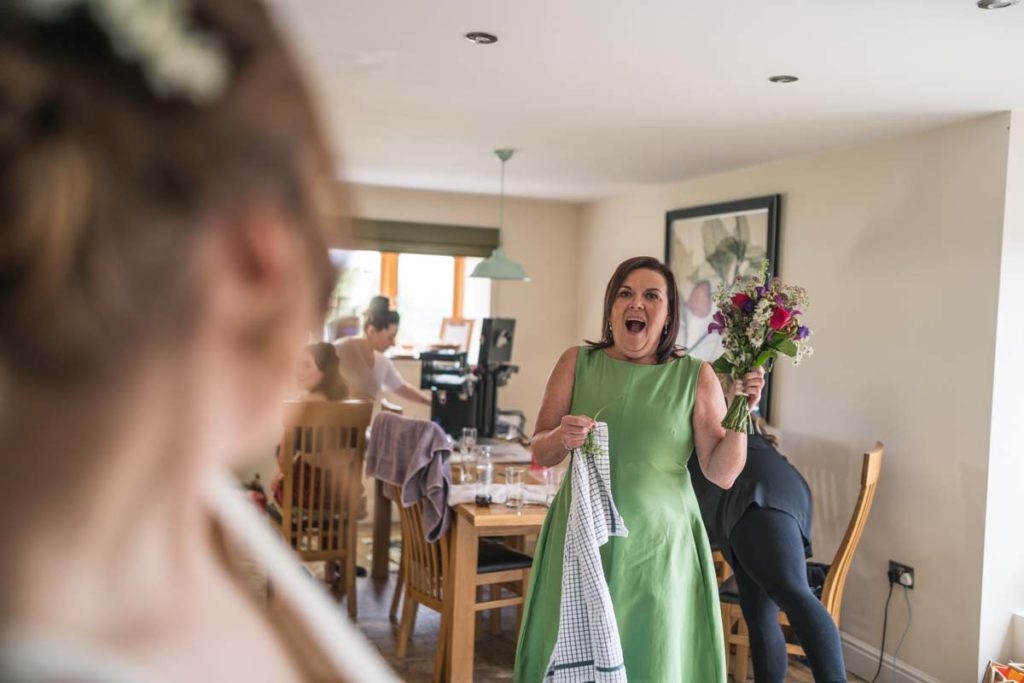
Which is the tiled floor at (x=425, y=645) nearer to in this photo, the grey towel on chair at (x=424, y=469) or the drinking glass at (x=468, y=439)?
the grey towel on chair at (x=424, y=469)

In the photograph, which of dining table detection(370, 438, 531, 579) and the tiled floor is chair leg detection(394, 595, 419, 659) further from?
dining table detection(370, 438, 531, 579)

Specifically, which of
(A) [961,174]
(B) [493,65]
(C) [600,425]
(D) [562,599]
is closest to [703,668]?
(D) [562,599]

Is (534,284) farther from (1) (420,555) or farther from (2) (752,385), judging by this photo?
(2) (752,385)

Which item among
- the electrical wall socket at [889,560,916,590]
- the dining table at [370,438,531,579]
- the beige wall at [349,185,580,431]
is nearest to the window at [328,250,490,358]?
the beige wall at [349,185,580,431]

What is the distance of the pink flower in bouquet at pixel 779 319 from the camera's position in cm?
230

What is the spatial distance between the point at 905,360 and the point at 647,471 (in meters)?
1.90

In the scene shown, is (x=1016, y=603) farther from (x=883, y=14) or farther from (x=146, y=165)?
(x=146, y=165)

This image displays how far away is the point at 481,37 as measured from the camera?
102 inches

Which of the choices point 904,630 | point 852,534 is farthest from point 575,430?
point 904,630

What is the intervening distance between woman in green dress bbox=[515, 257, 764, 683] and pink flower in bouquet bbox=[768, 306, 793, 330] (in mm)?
138

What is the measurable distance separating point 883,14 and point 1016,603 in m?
2.27

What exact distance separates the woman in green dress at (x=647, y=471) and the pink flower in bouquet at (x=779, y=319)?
138 mm

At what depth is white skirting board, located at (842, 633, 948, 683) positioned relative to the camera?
347cm

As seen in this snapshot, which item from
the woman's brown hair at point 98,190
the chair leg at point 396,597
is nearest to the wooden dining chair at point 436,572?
the chair leg at point 396,597
